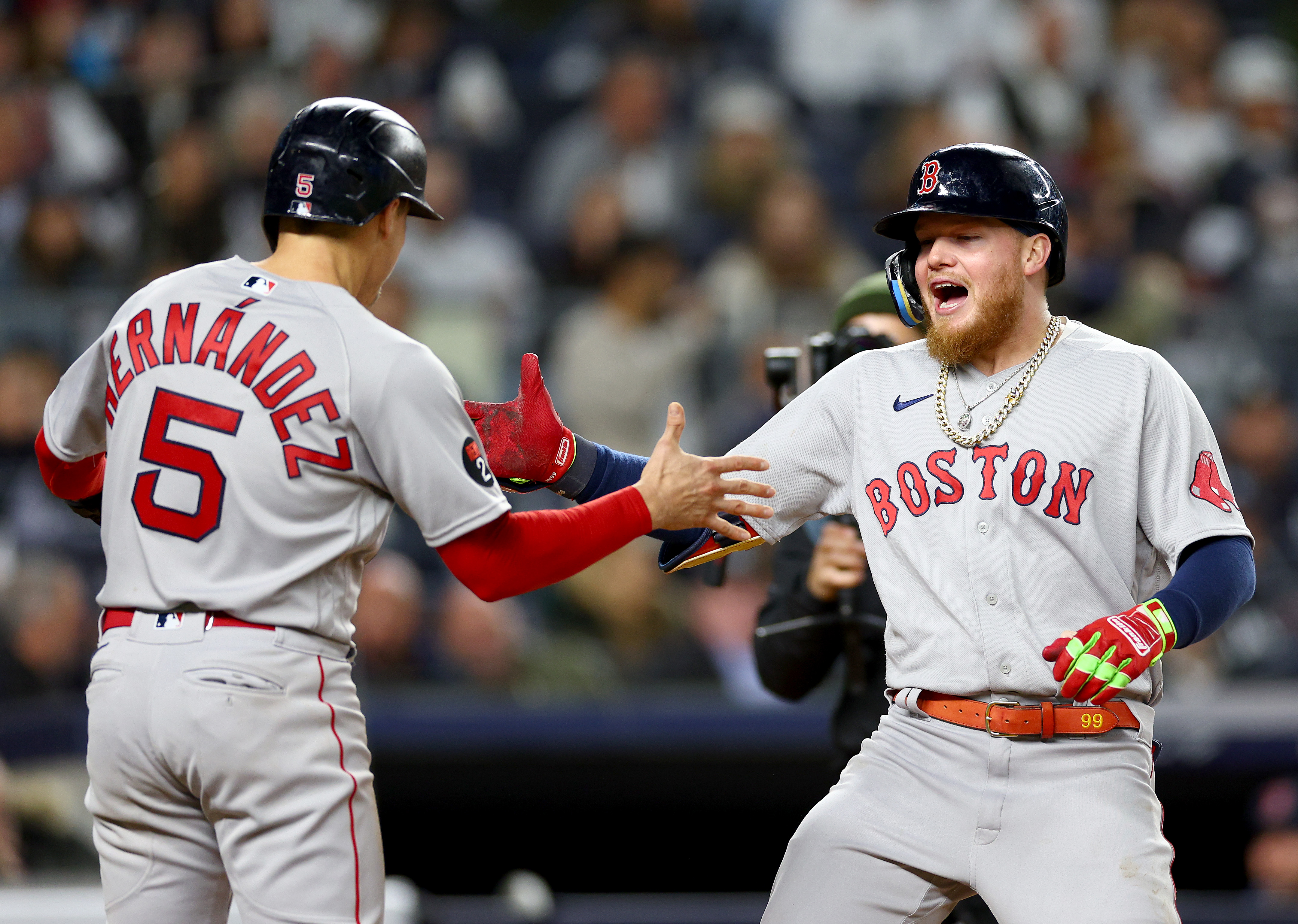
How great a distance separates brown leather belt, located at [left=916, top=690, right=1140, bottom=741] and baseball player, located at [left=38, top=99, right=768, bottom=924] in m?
0.86

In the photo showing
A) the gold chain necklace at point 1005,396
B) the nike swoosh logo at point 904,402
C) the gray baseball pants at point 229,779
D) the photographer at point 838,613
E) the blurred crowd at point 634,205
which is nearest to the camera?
the gray baseball pants at point 229,779

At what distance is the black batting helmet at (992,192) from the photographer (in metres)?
2.81

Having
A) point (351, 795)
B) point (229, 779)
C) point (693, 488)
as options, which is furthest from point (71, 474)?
point (693, 488)

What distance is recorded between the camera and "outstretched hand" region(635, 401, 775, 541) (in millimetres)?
2848

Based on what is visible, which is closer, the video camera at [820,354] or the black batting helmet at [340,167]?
the black batting helmet at [340,167]

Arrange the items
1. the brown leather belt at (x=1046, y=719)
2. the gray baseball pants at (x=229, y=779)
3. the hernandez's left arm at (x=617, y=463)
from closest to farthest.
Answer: the gray baseball pants at (x=229, y=779), the brown leather belt at (x=1046, y=719), the hernandez's left arm at (x=617, y=463)

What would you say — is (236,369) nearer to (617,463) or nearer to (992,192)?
(617,463)

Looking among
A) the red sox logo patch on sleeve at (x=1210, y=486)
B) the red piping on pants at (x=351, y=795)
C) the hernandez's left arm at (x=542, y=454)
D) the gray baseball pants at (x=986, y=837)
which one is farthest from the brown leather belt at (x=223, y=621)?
the red sox logo patch on sleeve at (x=1210, y=486)

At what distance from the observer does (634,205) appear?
8383mm

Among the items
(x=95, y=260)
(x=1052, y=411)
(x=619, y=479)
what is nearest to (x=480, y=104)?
(x=95, y=260)

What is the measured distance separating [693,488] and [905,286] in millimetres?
605

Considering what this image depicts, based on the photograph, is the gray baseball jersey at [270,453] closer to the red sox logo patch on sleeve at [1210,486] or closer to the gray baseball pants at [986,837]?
the gray baseball pants at [986,837]

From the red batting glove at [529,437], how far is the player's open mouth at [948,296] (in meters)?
0.83

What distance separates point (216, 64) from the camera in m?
7.97
